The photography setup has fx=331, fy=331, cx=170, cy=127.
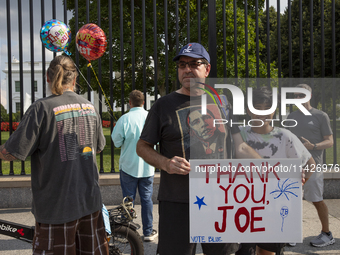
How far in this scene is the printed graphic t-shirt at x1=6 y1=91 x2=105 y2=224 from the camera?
6.82ft

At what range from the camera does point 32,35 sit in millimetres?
5301

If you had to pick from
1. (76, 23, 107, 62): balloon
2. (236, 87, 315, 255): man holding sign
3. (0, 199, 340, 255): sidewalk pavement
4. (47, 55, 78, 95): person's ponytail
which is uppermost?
(76, 23, 107, 62): balloon

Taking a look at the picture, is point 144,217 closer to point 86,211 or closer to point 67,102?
point 86,211

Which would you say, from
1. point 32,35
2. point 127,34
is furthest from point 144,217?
point 127,34

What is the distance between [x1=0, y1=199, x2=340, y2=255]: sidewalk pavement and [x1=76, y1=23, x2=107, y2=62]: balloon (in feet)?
8.21

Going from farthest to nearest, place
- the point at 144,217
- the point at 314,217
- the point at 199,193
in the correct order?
the point at 314,217
the point at 144,217
the point at 199,193

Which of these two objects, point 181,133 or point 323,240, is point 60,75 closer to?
point 181,133

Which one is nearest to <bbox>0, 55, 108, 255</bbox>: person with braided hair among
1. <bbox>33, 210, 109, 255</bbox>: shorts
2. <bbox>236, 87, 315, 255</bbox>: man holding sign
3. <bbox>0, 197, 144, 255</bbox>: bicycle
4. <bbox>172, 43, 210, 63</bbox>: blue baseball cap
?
<bbox>33, 210, 109, 255</bbox>: shorts

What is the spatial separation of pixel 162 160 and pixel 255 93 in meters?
0.74

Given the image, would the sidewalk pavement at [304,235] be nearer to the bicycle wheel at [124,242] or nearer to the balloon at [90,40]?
the bicycle wheel at [124,242]

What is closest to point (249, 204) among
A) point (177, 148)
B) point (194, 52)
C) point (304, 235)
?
point (177, 148)

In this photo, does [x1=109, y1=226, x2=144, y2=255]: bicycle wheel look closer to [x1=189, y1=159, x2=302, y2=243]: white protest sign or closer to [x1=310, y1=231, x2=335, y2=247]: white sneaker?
[x1=189, y1=159, x2=302, y2=243]: white protest sign

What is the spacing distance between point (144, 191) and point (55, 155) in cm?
202

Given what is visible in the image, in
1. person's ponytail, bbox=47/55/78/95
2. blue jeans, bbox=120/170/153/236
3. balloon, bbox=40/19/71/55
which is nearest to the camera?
person's ponytail, bbox=47/55/78/95
